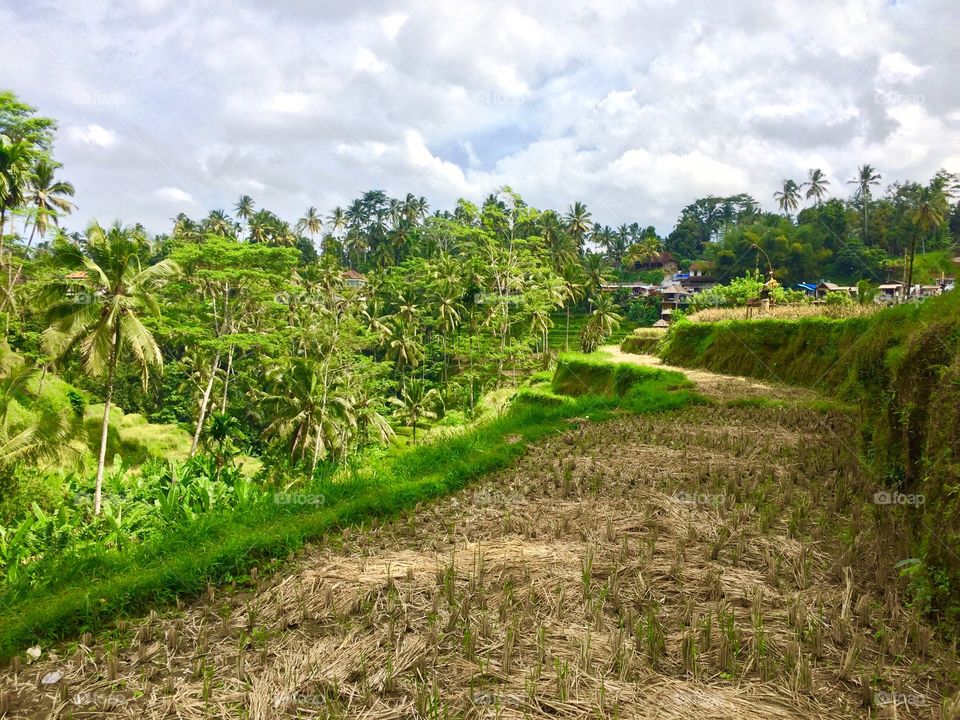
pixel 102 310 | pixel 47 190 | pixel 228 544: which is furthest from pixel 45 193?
pixel 228 544

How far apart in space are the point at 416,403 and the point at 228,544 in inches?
1420

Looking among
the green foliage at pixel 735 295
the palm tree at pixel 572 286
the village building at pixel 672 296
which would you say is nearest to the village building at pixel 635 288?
the village building at pixel 672 296

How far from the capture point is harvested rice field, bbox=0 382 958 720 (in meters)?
2.32

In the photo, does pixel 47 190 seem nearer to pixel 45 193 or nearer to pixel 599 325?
pixel 45 193

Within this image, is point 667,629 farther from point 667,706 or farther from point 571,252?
point 571,252

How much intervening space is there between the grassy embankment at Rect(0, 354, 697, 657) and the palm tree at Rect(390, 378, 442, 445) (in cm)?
3209

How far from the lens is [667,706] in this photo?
2230mm

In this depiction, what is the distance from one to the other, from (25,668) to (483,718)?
8.56 feet

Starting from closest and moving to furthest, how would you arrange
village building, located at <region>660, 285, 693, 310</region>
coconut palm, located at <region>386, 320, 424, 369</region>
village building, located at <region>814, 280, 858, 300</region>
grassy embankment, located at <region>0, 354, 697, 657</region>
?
grassy embankment, located at <region>0, 354, 697, 657</region> < village building, located at <region>814, 280, 858, 300</region> < coconut palm, located at <region>386, 320, 424, 369</region> < village building, located at <region>660, 285, 693, 310</region>

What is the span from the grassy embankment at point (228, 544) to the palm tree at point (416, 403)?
32.1 metres

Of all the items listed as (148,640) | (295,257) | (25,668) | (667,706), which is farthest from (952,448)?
(295,257)

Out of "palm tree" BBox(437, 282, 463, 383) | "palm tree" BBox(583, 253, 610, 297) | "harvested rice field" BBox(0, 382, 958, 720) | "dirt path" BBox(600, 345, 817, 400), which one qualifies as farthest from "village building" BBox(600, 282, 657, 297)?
"harvested rice field" BBox(0, 382, 958, 720)

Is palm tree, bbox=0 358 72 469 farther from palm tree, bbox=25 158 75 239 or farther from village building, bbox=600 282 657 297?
village building, bbox=600 282 657 297

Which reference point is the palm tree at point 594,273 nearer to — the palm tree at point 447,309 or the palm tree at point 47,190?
the palm tree at point 447,309
